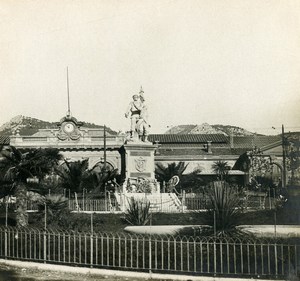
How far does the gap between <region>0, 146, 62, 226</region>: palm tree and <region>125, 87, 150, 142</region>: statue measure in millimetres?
10474

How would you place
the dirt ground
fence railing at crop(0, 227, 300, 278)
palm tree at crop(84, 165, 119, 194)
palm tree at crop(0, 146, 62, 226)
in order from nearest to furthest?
1. fence railing at crop(0, 227, 300, 278)
2. the dirt ground
3. palm tree at crop(0, 146, 62, 226)
4. palm tree at crop(84, 165, 119, 194)

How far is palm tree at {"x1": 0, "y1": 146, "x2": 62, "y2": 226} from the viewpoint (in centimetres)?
1249

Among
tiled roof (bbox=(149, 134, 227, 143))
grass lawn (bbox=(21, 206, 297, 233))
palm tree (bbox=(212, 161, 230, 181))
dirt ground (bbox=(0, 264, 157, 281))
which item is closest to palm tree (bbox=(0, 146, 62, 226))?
grass lawn (bbox=(21, 206, 297, 233))

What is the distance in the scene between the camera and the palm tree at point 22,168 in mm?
12492

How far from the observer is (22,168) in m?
12.4

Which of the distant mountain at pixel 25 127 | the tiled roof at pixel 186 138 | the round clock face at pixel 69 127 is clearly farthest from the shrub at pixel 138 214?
the tiled roof at pixel 186 138

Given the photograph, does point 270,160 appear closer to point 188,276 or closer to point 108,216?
point 108,216

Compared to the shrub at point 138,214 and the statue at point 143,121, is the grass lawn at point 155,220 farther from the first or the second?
the statue at point 143,121

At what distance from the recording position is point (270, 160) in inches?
1758

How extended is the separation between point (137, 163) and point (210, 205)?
12.9 meters

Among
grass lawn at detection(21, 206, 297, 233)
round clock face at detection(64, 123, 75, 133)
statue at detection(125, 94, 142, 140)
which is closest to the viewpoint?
grass lawn at detection(21, 206, 297, 233)

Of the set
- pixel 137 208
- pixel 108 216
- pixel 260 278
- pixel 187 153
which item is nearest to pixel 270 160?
pixel 187 153

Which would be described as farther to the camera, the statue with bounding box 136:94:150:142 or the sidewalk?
the statue with bounding box 136:94:150:142

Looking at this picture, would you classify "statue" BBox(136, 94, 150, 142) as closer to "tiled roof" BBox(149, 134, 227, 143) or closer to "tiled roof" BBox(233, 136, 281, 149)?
"tiled roof" BBox(149, 134, 227, 143)
